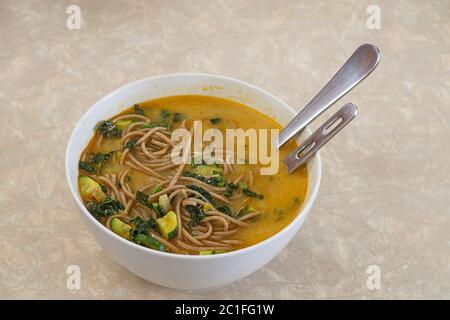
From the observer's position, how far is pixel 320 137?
102 inches

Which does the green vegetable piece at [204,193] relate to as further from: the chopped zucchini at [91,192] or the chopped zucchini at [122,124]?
the chopped zucchini at [122,124]

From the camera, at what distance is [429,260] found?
2848 millimetres

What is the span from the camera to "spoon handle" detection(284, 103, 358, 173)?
2512 millimetres

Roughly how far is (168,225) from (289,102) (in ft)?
4.63

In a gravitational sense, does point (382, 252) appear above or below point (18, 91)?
below

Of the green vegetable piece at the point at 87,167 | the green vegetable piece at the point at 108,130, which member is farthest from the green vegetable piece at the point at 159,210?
the green vegetable piece at the point at 108,130

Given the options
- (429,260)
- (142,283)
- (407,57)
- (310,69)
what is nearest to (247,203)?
(142,283)

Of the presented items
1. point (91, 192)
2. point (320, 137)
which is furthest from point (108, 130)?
point (320, 137)

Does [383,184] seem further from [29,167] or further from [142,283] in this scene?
[29,167]

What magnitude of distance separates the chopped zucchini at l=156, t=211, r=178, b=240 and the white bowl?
156mm

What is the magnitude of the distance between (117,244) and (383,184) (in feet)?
4.86

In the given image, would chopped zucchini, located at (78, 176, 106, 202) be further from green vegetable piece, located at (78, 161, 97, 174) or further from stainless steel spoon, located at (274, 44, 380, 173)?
stainless steel spoon, located at (274, 44, 380, 173)

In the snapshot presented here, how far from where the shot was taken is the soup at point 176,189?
2.44 m

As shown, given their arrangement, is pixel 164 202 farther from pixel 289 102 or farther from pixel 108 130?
pixel 289 102
